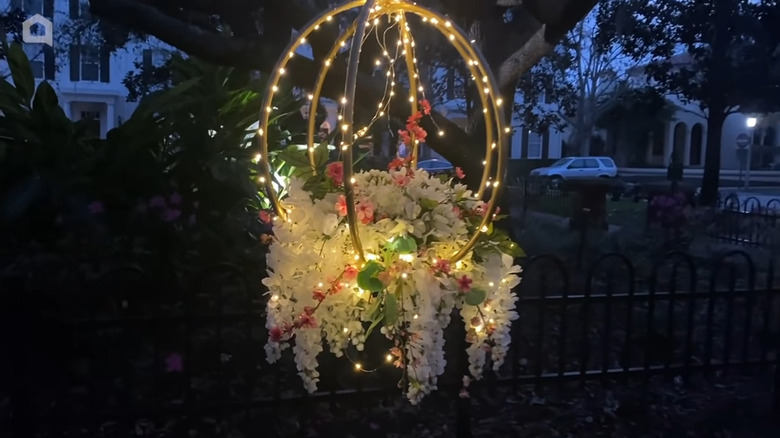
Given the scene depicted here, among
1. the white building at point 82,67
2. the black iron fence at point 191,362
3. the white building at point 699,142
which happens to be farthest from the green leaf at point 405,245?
the white building at point 699,142

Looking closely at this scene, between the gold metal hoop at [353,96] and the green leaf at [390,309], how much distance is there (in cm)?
17

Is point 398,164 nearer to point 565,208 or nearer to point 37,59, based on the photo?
point 565,208

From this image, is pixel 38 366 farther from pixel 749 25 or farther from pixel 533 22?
pixel 749 25

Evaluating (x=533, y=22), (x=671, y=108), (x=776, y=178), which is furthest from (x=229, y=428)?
(x=776, y=178)

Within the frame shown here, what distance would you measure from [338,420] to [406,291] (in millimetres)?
1902

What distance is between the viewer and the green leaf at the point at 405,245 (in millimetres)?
2658

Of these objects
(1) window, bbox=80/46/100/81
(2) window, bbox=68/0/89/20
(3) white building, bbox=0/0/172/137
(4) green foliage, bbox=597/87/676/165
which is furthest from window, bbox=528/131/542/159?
(2) window, bbox=68/0/89/20

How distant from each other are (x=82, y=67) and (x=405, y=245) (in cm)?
3520

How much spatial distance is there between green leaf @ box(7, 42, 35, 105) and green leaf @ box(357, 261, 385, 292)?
15.0 feet

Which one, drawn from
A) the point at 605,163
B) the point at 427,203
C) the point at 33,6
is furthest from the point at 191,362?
the point at 605,163

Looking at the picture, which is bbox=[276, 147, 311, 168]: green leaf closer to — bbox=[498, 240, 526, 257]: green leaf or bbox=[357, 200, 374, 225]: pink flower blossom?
bbox=[357, 200, 374, 225]: pink flower blossom

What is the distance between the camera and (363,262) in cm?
271

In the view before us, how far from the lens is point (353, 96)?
262cm

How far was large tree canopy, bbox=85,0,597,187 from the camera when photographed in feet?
21.4
